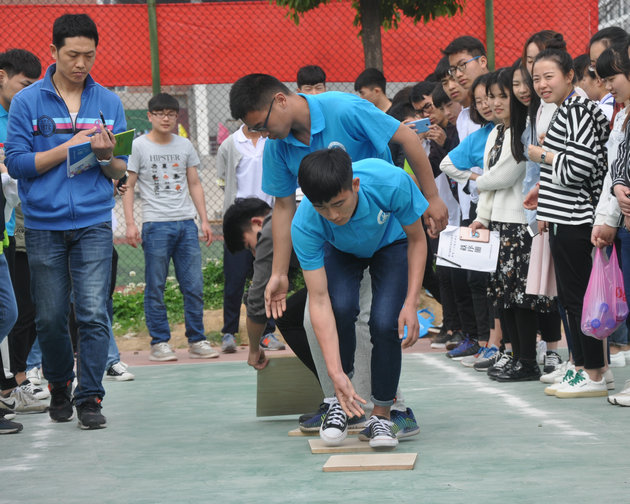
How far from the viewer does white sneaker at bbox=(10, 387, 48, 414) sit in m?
5.87

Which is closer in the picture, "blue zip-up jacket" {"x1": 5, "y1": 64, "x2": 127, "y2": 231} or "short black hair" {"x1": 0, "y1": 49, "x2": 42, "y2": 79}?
"blue zip-up jacket" {"x1": 5, "y1": 64, "x2": 127, "y2": 231}

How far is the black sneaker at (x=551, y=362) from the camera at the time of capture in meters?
6.35

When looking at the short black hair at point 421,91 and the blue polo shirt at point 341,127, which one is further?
the short black hair at point 421,91

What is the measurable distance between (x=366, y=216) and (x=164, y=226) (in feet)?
13.8

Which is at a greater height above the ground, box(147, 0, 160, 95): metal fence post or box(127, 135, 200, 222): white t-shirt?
box(147, 0, 160, 95): metal fence post

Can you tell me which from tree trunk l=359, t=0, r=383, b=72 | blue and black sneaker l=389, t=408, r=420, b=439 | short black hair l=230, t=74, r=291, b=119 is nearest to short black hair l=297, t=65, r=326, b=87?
tree trunk l=359, t=0, r=383, b=72

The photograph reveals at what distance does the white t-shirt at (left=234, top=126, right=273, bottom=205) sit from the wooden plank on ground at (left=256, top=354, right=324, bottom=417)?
141 inches

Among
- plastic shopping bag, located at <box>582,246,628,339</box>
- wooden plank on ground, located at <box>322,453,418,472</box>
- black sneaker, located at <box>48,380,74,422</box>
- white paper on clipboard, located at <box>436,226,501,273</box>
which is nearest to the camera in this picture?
wooden plank on ground, located at <box>322,453,418,472</box>

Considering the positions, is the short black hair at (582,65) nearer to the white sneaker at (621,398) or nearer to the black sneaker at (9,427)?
the white sneaker at (621,398)

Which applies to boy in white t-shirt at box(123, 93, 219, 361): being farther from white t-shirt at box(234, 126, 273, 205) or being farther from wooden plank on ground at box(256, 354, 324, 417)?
wooden plank on ground at box(256, 354, 324, 417)

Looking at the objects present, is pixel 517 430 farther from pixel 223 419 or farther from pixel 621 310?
pixel 223 419

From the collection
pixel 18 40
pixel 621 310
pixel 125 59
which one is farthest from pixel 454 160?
pixel 18 40

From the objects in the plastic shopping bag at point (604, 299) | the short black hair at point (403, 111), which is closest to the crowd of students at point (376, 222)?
the plastic shopping bag at point (604, 299)

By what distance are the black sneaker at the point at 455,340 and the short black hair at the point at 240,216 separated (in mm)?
2926
